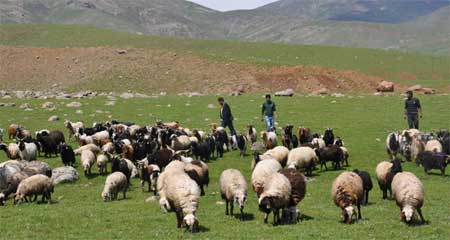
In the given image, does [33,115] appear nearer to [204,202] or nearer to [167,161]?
[167,161]

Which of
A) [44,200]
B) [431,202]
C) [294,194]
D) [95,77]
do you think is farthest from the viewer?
[95,77]

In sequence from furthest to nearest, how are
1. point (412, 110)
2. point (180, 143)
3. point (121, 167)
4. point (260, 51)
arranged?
point (260, 51) < point (412, 110) < point (180, 143) < point (121, 167)

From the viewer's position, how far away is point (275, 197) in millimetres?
14086

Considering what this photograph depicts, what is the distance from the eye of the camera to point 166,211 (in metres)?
16.2

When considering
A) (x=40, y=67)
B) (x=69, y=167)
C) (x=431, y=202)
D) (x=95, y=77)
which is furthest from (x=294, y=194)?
(x=40, y=67)

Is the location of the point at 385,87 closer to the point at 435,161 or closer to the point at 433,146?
the point at 433,146

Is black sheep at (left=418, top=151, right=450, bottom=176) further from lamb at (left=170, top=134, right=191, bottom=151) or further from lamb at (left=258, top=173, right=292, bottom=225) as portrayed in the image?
lamb at (left=170, top=134, right=191, bottom=151)

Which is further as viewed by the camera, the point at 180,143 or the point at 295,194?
the point at 180,143

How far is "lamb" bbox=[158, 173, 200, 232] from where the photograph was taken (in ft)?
44.8

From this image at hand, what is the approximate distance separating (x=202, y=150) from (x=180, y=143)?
1.51 meters

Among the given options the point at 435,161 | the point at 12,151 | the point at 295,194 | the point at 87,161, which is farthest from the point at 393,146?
the point at 12,151

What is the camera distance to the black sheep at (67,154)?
24516 mm

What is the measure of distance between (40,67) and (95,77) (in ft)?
31.0

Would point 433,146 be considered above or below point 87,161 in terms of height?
above
